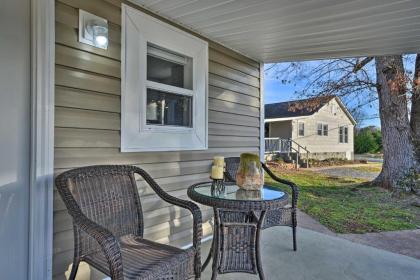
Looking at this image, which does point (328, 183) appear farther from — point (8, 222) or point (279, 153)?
point (8, 222)

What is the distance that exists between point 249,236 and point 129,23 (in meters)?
2.02

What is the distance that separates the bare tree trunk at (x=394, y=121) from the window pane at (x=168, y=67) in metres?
5.88

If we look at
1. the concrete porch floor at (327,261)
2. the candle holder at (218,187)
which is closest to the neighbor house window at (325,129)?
the concrete porch floor at (327,261)

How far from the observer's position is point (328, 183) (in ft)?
26.5

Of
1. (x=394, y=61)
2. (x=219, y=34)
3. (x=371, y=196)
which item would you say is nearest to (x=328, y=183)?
(x=371, y=196)

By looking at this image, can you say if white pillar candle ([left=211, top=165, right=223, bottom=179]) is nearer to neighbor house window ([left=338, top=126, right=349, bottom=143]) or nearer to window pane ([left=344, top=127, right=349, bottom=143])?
neighbor house window ([left=338, top=126, right=349, bottom=143])

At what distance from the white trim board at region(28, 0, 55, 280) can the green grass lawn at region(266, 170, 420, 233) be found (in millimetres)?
3623

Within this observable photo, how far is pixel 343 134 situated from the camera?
57.6 ft

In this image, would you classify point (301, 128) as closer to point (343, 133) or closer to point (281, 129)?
point (281, 129)

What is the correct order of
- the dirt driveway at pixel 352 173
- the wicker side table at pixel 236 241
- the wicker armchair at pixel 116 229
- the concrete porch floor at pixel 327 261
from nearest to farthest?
the wicker armchair at pixel 116 229, the wicker side table at pixel 236 241, the concrete porch floor at pixel 327 261, the dirt driveway at pixel 352 173

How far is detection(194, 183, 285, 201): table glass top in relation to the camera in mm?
1982

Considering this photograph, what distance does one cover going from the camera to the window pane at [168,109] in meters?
2.53

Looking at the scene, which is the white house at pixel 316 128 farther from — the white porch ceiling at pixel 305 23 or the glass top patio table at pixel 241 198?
the glass top patio table at pixel 241 198

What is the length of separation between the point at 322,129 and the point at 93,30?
16.0 m
